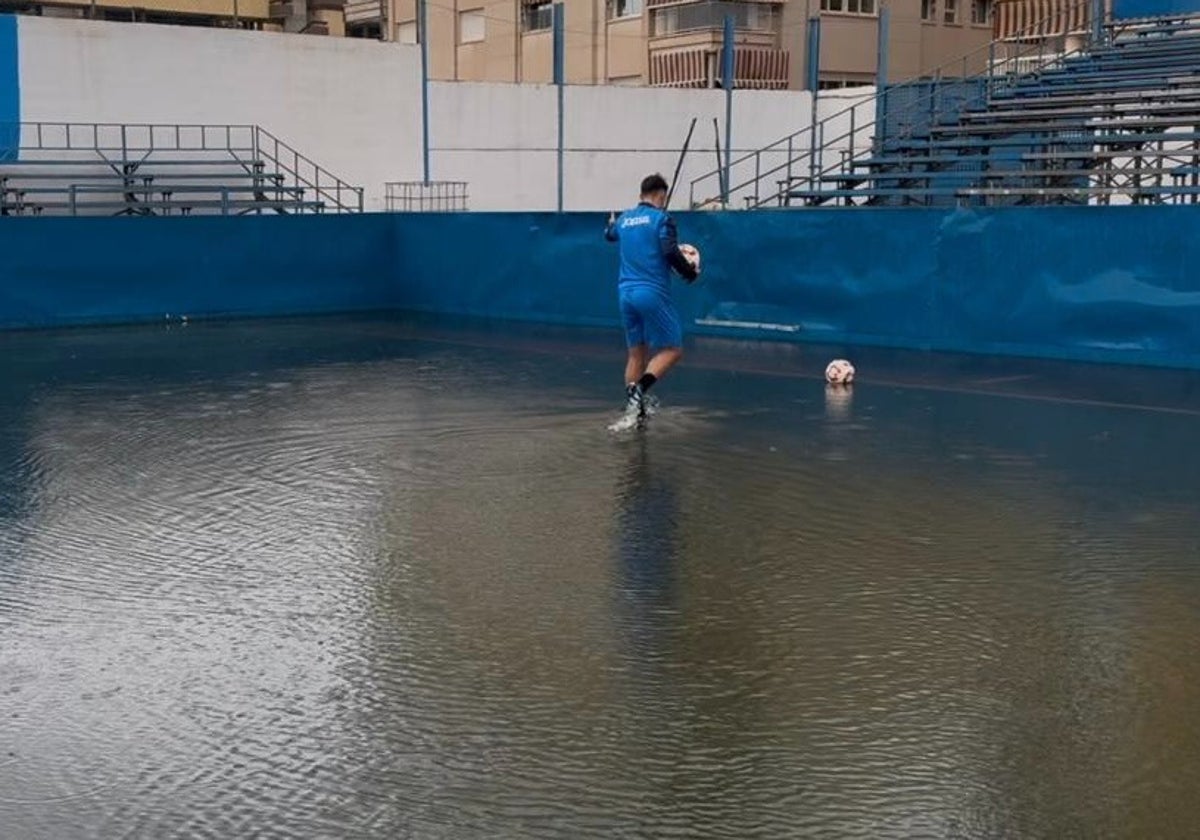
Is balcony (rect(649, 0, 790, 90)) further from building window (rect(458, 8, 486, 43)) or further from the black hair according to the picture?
the black hair

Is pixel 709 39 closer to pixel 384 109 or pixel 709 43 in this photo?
pixel 709 43

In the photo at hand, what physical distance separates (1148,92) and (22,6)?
144ft

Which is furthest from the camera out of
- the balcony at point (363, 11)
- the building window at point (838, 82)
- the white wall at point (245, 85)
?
the balcony at point (363, 11)

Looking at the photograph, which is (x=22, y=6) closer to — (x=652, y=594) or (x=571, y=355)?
(x=571, y=355)

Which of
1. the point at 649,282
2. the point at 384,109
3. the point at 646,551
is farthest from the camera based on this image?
the point at 384,109

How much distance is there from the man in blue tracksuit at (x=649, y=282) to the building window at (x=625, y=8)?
147 ft

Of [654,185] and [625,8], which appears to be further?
[625,8]

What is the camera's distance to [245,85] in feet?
102

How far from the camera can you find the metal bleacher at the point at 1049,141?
71.2 ft

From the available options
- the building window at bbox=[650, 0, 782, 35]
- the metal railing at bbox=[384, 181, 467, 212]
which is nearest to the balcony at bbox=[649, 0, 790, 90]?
the building window at bbox=[650, 0, 782, 35]

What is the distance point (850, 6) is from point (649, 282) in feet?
151

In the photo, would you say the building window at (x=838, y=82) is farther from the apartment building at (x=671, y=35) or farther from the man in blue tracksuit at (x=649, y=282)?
the man in blue tracksuit at (x=649, y=282)

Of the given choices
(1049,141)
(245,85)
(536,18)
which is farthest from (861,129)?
(536,18)

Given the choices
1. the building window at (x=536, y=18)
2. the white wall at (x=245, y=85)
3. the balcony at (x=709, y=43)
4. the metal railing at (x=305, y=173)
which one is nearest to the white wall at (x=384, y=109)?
the white wall at (x=245, y=85)
